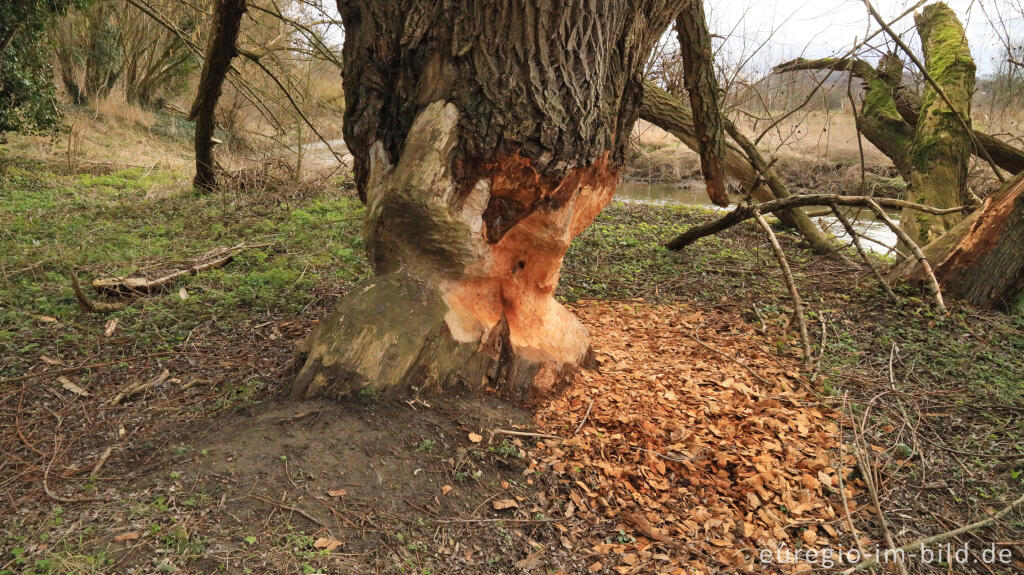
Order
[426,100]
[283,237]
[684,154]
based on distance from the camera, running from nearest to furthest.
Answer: [426,100] → [283,237] → [684,154]

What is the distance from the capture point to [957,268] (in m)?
4.23

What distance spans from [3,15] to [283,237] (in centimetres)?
500

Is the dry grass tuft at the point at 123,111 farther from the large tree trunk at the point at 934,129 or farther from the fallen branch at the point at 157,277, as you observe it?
the large tree trunk at the point at 934,129

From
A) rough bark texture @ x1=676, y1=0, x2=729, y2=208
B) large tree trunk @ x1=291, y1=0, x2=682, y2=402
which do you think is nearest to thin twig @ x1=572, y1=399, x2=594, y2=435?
large tree trunk @ x1=291, y1=0, x2=682, y2=402

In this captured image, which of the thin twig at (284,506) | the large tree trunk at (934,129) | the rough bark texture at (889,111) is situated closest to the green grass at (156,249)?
the thin twig at (284,506)

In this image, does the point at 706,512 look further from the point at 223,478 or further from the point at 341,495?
the point at 223,478

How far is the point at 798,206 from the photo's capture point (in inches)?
174

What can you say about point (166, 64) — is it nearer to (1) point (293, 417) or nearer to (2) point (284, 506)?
(1) point (293, 417)

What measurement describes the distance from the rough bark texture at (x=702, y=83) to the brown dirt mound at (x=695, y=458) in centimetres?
137

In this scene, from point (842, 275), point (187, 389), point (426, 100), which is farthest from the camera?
point (842, 275)

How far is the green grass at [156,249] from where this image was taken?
341 centimetres

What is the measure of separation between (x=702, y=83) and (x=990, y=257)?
8.93 feet

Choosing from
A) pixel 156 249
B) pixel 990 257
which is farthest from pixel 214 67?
pixel 990 257

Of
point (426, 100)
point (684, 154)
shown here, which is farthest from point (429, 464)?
point (684, 154)
